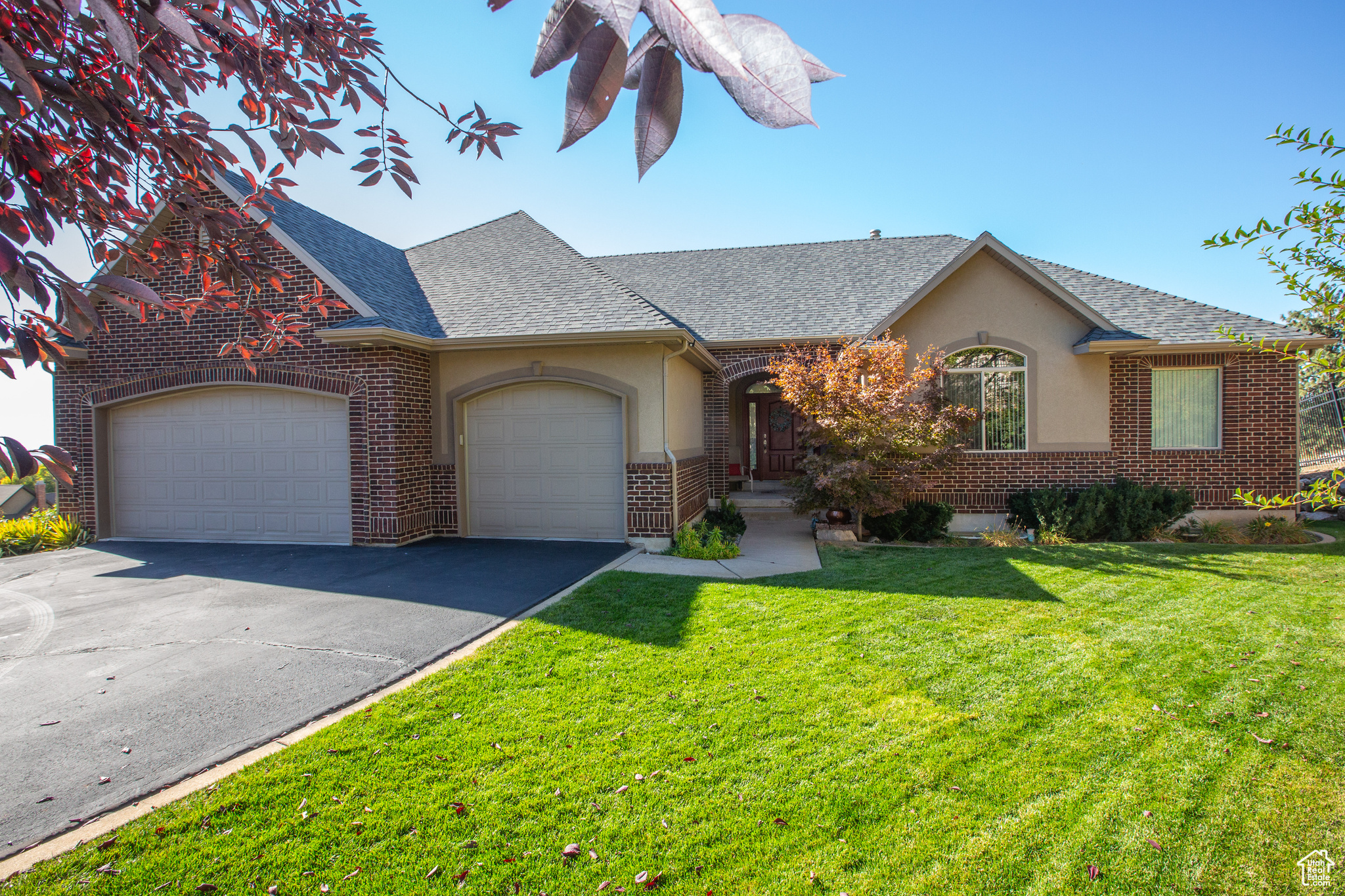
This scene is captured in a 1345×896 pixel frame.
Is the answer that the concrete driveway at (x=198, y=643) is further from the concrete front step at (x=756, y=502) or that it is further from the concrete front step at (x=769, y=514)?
the concrete front step at (x=769, y=514)

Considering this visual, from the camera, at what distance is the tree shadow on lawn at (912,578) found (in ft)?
19.9

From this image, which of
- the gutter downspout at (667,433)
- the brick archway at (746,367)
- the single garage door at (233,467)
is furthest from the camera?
the brick archway at (746,367)

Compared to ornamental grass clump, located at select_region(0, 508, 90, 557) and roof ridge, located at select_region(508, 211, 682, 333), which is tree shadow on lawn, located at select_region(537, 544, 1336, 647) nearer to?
roof ridge, located at select_region(508, 211, 682, 333)

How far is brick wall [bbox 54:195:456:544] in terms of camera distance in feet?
32.2

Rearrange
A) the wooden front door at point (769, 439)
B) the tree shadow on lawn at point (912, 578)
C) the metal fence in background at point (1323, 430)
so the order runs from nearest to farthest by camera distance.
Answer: the tree shadow on lawn at point (912, 578) < the wooden front door at point (769, 439) < the metal fence in background at point (1323, 430)

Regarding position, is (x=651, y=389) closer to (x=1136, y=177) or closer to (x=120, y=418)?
(x=1136, y=177)

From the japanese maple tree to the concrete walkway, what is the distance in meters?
0.85

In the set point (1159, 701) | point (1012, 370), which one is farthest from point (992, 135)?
point (1012, 370)

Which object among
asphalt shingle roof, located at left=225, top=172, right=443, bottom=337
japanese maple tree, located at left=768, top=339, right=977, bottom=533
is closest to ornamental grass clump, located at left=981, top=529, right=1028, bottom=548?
japanese maple tree, located at left=768, top=339, right=977, bottom=533

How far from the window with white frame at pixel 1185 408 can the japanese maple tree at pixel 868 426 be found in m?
3.90

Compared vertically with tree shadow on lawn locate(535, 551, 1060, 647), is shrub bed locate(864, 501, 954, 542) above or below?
above

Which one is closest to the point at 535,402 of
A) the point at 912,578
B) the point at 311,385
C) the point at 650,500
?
the point at 650,500

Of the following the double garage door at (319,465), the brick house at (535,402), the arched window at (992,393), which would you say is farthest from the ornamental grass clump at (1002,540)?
the double garage door at (319,465)

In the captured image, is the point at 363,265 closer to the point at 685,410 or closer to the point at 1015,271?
the point at 685,410
